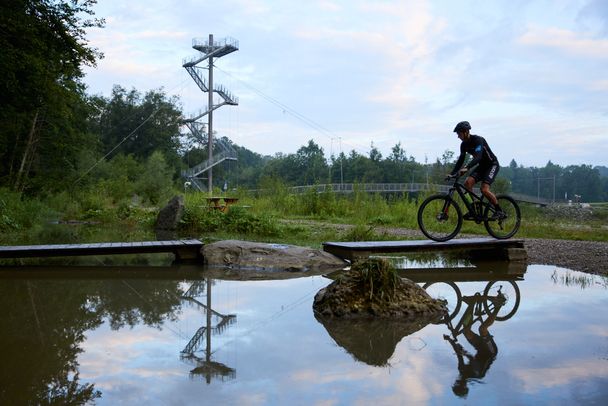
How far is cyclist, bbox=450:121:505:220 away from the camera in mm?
8242

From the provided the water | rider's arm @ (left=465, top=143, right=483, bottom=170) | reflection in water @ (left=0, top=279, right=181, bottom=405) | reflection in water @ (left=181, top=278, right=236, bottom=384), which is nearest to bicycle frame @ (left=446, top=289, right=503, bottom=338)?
the water

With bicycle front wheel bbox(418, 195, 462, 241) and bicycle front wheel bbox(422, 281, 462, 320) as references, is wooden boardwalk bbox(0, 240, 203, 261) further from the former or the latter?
bicycle front wheel bbox(422, 281, 462, 320)

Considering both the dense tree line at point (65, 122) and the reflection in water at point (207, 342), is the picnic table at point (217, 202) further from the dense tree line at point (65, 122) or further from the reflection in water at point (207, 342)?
the reflection in water at point (207, 342)

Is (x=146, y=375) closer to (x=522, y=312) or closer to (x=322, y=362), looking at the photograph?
(x=322, y=362)

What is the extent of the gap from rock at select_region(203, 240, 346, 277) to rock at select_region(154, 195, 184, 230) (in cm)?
608

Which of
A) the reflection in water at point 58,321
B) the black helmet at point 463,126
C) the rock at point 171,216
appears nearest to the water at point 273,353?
the reflection in water at point 58,321

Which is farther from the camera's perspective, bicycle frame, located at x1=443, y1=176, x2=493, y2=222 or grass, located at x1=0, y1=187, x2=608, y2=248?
grass, located at x1=0, y1=187, x2=608, y2=248

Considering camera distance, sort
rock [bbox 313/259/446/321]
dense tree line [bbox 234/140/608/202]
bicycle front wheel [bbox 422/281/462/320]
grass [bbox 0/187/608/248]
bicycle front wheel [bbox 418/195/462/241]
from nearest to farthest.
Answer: rock [bbox 313/259/446/321], bicycle front wheel [bbox 422/281/462/320], bicycle front wheel [bbox 418/195/462/241], grass [bbox 0/187/608/248], dense tree line [bbox 234/140/608/202]

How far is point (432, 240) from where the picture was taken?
8703 mm

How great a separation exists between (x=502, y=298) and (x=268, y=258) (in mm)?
3491

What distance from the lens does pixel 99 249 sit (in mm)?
8266

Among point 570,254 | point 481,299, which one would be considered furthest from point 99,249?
point 570,254

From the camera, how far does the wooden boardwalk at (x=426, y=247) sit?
8.14 metres

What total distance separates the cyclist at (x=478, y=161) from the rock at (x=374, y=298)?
3590 millimetres
